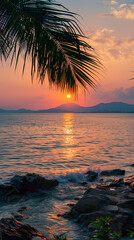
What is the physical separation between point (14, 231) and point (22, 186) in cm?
574

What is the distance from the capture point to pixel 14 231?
4.80 m

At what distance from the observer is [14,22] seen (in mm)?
3389

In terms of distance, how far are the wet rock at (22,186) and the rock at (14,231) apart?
412 cm

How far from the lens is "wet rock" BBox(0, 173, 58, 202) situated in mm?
9398

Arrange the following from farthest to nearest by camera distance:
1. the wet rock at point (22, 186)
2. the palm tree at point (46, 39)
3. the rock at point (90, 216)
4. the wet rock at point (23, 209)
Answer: the wet rock at point (22, 186) → the wet rock at point (23, 209) → the rock at point (90, 216) → the palm tree at point (46, 39)

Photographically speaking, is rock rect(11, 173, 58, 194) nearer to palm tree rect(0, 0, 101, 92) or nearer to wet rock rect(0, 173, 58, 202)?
wet rock rect(0, 173, 58, 202)

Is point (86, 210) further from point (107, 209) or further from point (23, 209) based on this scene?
point (23, 209)

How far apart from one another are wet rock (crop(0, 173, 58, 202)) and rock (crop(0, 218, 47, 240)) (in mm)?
4123

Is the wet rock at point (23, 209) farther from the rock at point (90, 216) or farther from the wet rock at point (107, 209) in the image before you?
the rock at point (90, 216)

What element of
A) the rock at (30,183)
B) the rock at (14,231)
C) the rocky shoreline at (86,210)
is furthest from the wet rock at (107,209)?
the rock at (30,183)

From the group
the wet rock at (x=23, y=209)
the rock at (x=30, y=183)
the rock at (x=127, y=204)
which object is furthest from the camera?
the rock at (x=30, y=183)

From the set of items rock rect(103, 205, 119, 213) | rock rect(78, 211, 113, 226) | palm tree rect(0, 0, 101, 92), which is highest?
palm tree rect(0, 0, 101, 92)

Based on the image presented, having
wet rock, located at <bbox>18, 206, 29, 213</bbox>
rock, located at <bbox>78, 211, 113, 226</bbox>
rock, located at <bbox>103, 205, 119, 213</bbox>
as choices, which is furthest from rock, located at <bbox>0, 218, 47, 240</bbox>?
wet rock, located at <bbox>18, 206, 29, 213</bbox>

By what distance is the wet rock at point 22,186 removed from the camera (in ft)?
30.8
